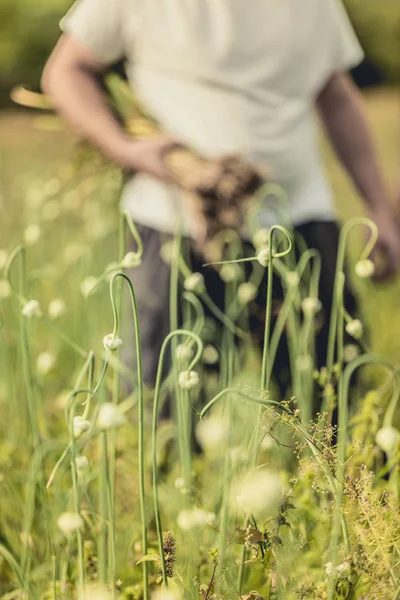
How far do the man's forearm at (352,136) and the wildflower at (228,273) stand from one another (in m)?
0.37

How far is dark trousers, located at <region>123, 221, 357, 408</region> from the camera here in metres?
1.38

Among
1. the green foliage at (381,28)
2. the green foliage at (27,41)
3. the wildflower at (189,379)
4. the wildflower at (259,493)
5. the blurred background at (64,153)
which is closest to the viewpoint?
the wildflower at (259,493)

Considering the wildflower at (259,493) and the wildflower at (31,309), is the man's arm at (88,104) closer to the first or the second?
the wildflower at (31,309)

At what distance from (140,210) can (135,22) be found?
11.3 inches

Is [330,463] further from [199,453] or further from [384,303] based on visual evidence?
[384,303]

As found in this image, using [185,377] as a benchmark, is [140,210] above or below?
below

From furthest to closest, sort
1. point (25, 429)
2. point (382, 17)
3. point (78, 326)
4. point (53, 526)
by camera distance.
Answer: point (382, 17), point (78, 326), point (25, 429), point (53, 526)

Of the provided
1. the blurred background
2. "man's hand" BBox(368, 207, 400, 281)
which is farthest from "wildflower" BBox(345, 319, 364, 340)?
the blurred background

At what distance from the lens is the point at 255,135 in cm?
134

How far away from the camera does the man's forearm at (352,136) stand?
5.00ft

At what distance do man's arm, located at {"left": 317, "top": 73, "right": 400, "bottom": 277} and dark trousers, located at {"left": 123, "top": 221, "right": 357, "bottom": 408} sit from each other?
12cm

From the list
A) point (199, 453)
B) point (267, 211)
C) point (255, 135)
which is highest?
point (255, 135)

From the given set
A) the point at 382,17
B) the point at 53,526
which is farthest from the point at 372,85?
the point at 53,526

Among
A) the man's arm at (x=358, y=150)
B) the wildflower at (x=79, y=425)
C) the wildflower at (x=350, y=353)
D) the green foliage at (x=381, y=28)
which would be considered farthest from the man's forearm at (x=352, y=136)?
the green foliage at (x=381, y=28)
